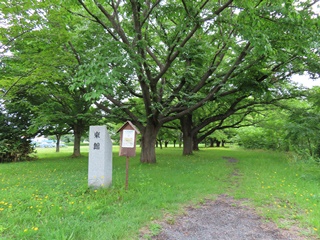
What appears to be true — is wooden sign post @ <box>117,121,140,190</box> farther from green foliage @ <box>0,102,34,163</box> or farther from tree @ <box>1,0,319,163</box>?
green foliage @ <box>0,102,34,163</box>

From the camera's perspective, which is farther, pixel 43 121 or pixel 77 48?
pixel 43 121

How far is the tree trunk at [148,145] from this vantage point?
12.3 m

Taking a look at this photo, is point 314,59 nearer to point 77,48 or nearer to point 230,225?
point 230,225

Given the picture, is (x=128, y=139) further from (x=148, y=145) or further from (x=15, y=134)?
(x=15, y=134)

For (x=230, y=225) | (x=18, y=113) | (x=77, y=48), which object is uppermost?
(x=77, y=48)

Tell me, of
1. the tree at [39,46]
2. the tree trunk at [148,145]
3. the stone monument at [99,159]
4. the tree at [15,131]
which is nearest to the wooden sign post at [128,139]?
the stone monument at [99,159]

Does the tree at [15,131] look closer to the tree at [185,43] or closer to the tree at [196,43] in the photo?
the tree at [185,43]

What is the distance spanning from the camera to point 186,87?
13680 millimetres

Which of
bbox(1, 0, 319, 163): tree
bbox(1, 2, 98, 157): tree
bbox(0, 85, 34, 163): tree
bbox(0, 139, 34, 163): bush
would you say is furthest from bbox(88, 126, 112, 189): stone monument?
bbox(0, 139, 34, 163): bush

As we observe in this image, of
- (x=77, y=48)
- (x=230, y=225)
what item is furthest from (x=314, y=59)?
(x=77, y=48)

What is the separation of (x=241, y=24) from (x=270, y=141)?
71.6 feet

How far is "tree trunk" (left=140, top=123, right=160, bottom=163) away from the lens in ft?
40.2

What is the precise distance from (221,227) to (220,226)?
44mm

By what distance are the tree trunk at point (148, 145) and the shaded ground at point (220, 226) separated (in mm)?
7256
